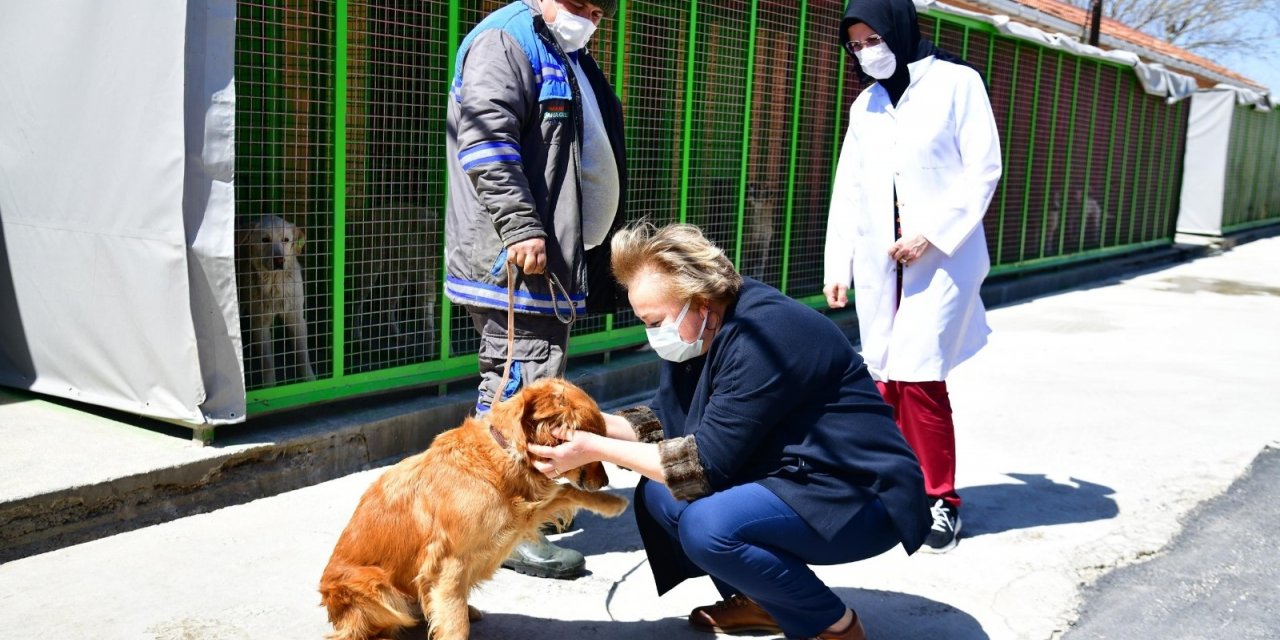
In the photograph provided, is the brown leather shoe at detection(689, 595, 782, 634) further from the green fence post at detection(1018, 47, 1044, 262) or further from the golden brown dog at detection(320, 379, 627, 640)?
the green fence post at detection(1018, 47, 1044, 262)

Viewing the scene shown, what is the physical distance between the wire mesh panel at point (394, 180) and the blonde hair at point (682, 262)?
7.75 feet

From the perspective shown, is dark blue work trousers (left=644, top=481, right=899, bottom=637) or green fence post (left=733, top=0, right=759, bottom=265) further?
green fence post (left=733, top=0, right=759, bottom=265)

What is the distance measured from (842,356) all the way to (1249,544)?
247 centimetres

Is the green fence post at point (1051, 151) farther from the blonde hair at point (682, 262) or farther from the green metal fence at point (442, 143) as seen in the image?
the blonde hair at point (682, 262)

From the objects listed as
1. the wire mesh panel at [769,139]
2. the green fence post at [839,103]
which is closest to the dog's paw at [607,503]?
the wire mesh panel at [769,139]

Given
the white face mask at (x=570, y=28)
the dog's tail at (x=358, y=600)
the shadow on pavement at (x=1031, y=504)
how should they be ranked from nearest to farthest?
the dog's tail at (x=358, y=600), the white face mask at (x=570, y=28), the shadow on pavement at (x=1031, y=504)

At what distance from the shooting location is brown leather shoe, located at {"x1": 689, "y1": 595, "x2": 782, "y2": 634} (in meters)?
3.53

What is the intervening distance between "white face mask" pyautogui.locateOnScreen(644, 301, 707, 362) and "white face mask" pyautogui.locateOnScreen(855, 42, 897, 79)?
1.87 meters

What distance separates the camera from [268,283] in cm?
481

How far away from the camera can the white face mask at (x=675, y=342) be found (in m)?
3.22

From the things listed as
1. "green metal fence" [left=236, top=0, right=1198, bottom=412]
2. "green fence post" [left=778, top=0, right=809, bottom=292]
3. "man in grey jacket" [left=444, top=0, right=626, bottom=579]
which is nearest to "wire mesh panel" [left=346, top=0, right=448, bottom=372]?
"green metal fence" [left=236, top=0, right=1198, bottom=412]

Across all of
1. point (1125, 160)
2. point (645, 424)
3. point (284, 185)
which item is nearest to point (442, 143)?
point (284, 185)

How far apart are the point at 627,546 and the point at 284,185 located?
2.27 metres

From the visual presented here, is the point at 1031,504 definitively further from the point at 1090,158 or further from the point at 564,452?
the point at 1090,158
